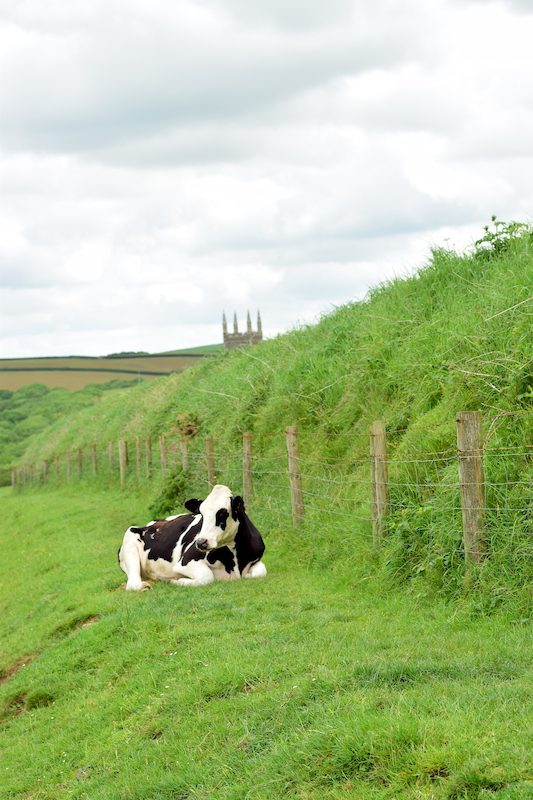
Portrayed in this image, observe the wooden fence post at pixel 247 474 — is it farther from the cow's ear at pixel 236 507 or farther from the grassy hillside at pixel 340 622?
the cow's ear at pixel 236 507

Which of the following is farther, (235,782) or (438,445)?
(438,445)

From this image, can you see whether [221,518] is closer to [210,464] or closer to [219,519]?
[219,519]

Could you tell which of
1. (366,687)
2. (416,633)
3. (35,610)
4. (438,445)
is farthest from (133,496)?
(366,687)

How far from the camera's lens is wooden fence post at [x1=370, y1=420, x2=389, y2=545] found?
1109cm

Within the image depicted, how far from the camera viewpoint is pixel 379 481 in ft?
36.6

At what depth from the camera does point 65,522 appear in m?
24.9

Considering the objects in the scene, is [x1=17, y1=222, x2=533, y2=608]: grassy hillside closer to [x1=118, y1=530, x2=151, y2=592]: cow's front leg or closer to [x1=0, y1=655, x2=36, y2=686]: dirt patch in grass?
[x1=118, y1=530, x2=151, y2=592]: cow's front leg

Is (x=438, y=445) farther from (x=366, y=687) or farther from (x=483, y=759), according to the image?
(x=483, y=759)

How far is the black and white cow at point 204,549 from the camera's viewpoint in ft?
38.5

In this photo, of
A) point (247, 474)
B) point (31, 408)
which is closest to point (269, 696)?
point (247, 474)

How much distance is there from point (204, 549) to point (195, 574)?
22.0 inches

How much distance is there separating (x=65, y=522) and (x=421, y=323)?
1328 cm

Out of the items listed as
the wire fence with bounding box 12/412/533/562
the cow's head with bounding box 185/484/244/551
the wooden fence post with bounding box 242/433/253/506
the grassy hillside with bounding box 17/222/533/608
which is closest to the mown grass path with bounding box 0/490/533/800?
the cow's head with bounding box 185/484/244/551

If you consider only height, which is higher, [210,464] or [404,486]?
[210,464]
